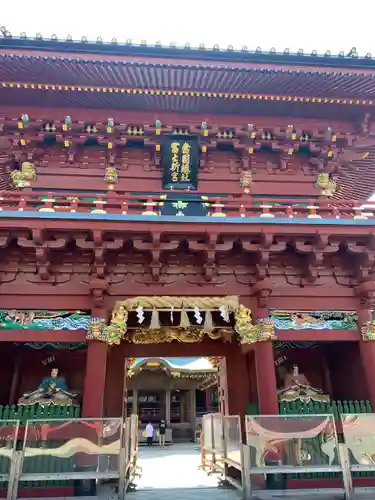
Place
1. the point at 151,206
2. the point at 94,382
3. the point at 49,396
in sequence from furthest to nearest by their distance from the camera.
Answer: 1. the point at 151,206
2. the point at 49,396
3. the point at 94,382

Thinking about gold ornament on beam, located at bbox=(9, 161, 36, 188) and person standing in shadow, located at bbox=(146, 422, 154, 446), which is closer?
gold ornament on beam, located at bbox=(9, 161, 36, 188)

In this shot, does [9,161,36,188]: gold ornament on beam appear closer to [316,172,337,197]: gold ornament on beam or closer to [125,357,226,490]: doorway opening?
[316,172,337,197]: gold ornament on beam

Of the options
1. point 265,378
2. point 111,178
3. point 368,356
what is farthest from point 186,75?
point 368,356

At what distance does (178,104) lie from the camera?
34.3 feet

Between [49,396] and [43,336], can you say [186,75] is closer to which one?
[43,336]

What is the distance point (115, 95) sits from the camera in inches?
396

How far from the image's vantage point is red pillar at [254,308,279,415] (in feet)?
25.9

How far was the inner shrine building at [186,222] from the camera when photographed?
8172mm

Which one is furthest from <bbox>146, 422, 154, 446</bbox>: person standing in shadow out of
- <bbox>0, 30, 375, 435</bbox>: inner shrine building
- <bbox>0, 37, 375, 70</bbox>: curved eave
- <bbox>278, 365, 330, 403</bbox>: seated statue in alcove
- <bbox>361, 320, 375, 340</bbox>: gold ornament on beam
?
<bbox>0, 37, 375, 70</bbox>: curved eave

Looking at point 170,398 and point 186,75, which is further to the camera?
point 170,398

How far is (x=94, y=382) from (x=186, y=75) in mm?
7965

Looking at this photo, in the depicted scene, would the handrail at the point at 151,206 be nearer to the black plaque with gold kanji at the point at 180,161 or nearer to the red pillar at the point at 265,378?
the black plaque with gold kanji at the point at 180,161

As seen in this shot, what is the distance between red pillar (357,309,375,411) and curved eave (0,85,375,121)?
5.81 m

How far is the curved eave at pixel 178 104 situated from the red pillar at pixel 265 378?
5941mm
